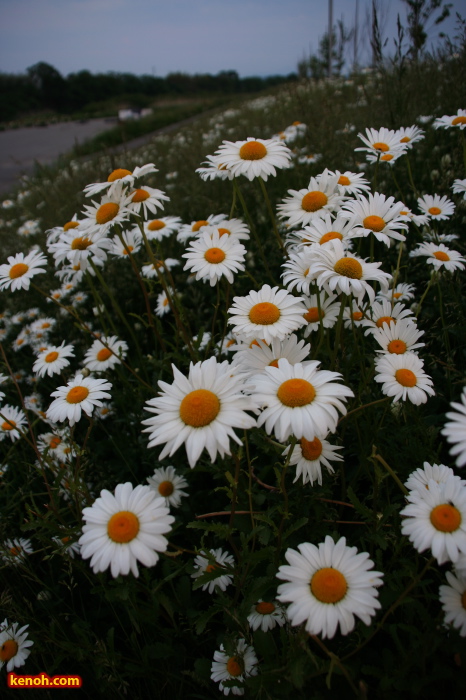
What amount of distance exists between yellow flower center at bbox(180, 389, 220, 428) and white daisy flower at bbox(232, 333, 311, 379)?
0.24 metres

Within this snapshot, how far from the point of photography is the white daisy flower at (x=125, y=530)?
102 cm

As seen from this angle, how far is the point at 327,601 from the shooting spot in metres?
0.99

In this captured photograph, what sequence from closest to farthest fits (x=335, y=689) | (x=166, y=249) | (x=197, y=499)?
(x=335, y=689) < (x=197, y=499) < (x=166, y=249)

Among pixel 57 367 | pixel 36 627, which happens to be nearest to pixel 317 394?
pixel 36 627

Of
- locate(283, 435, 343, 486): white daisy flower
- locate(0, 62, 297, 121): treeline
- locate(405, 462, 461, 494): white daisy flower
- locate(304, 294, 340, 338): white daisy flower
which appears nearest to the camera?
locate(405, 462, 461, 494): white daisy flower

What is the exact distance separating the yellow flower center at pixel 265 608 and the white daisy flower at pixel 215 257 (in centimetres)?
124

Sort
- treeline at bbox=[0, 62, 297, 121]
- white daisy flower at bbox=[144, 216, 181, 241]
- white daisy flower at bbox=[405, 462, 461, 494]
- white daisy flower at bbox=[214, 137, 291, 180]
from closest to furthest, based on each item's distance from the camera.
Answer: white daisy flower at bbox=[405, 462, 461, 494]
white daisy flower at bbox=[214, 137, 291, 180]
white daisy flower at bbox=[144, 216, 181, 241]
treeline at bbox=[0, 62, 297, 121]

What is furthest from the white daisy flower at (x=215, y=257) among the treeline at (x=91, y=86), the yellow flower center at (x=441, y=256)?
the treeline at (x=91, y=86)

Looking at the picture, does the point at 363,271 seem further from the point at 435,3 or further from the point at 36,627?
the point at 435,3

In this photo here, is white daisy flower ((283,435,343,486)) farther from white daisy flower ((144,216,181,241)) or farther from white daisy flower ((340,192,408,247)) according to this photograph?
white daisy flower ((144,216,181,241))

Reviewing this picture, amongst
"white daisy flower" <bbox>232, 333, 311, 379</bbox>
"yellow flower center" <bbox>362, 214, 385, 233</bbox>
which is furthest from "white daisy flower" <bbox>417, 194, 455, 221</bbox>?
"white daisy flower" <bbox>232, 333, 311, 379</bbox>

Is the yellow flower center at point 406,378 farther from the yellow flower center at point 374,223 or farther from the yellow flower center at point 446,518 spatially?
the yellow flower center at point 374,223

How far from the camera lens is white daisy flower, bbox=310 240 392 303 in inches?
51.5

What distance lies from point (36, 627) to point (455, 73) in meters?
5.51
